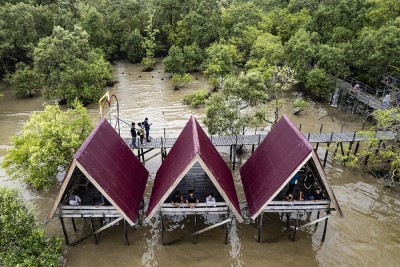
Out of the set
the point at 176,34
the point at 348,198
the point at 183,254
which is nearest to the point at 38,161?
the point at 183,254

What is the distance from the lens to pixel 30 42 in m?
38.9

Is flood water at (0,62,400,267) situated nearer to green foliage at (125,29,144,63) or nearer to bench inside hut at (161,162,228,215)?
bench inside hut at (161,162,228,215)

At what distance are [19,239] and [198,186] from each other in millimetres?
9660

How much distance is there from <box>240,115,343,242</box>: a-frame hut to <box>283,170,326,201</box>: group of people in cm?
5

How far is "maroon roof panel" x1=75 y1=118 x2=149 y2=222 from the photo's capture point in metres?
15.2

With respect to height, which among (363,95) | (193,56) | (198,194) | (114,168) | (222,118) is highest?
(193,56)

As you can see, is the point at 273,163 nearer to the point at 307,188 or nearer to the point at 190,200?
the point at 307,188

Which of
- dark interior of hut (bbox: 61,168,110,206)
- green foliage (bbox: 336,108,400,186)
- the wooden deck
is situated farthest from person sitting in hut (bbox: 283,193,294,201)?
dark interior of hut (bbox: 61,168,110,206)

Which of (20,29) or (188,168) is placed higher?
(20,29)

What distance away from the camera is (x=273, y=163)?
55.7 feet

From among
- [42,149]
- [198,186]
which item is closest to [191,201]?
[198,186]

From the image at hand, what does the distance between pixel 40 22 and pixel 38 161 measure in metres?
30.3

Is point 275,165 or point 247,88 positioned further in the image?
point 247,88

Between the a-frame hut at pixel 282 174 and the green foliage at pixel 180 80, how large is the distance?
22624mm
